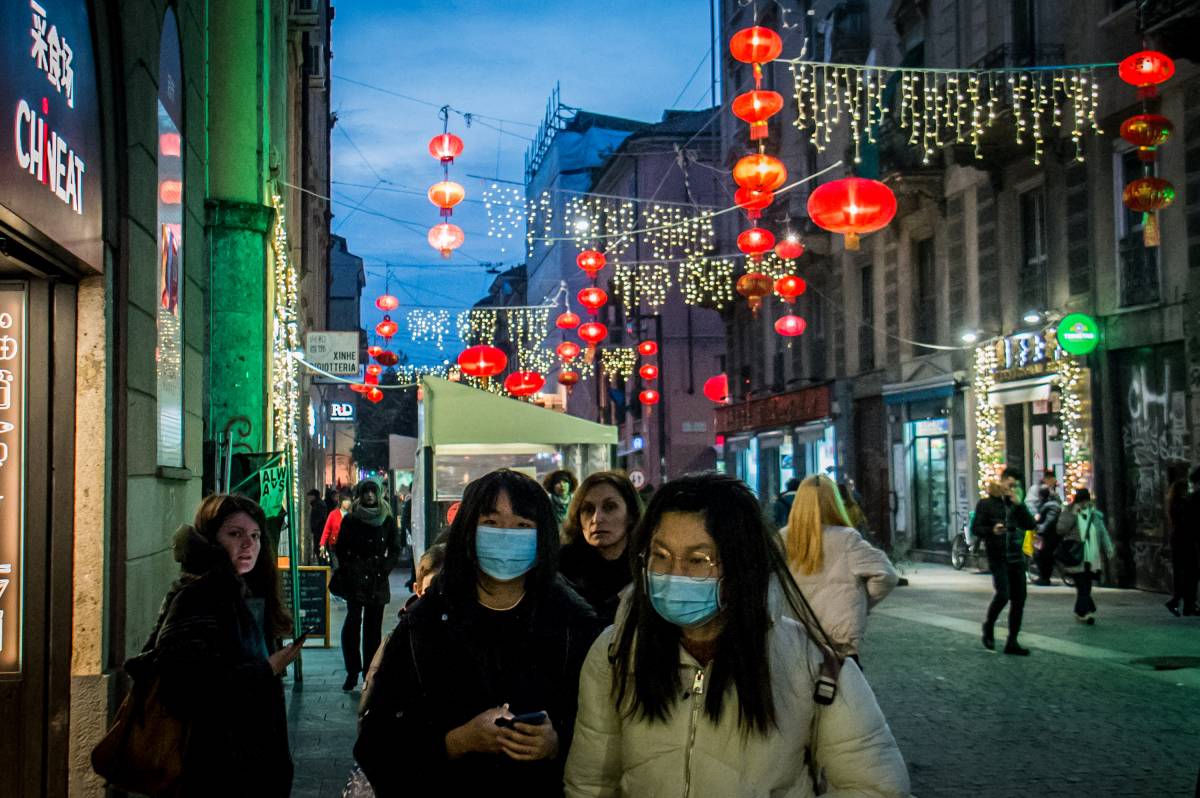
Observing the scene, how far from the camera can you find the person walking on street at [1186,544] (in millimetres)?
15672

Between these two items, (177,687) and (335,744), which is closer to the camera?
(177,687)

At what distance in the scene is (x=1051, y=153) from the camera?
72.3 feet

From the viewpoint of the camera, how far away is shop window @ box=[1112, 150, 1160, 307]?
1934 cm

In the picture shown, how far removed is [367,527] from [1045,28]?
1568 cm

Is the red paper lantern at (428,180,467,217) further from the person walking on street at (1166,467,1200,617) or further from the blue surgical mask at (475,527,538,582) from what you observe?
the blue surgical mask at (475,527,538,582)

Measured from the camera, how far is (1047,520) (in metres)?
20.0

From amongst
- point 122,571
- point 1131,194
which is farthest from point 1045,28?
point 122,571

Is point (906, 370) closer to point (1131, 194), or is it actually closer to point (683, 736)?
point (1131, 194)

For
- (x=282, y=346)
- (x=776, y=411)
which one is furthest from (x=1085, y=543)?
(x=776, y=411)

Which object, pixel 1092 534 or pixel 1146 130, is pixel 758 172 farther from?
pixel 1092 534

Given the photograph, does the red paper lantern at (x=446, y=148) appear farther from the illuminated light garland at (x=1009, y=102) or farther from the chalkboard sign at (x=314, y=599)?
the chalkboard sign at (x=314, y=599)

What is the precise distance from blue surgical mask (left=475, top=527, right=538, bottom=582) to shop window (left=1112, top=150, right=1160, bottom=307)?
1756 cm

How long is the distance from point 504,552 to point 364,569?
788 cm

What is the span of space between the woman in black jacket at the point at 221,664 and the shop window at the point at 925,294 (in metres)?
23.7
